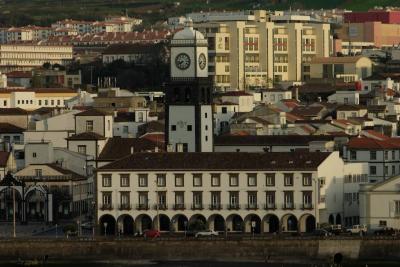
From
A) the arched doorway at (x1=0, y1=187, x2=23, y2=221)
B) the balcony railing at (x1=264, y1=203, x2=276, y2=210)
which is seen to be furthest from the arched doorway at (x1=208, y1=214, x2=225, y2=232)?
the arched doorway at (x1=0, y1=187, x2=23, y2=221)

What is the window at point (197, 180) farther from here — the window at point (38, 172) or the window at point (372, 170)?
the window at point (372, 170)

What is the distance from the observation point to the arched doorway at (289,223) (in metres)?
87.9

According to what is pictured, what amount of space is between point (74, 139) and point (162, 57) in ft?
237

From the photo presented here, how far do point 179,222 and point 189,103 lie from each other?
8823mm

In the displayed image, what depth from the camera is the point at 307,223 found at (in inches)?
3472

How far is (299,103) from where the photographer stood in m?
133

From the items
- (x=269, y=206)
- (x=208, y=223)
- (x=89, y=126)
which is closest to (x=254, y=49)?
(x=89, y=126)

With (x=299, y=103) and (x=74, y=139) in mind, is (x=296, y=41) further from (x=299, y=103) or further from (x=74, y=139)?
(x=74, y=139)

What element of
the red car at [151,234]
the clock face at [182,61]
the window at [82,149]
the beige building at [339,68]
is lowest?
the red car at [151,234]

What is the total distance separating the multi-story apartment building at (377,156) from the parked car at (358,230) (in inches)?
375

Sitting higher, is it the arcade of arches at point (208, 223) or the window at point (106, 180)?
the window at point (106, 180)

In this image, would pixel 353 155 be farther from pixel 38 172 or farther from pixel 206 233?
pixel 206 233

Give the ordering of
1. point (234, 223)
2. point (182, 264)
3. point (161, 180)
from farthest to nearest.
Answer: point (234, 223)
point (161, 180)
point (182, 264)

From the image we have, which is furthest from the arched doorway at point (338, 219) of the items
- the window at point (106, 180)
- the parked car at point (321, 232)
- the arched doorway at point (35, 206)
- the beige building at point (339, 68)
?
the beige building at point (339, 68)
